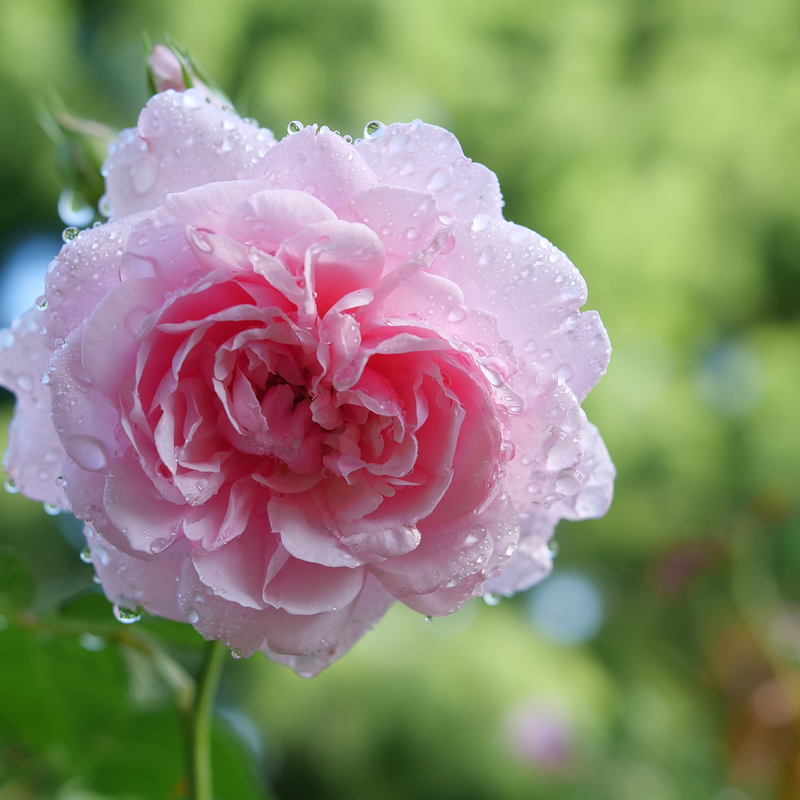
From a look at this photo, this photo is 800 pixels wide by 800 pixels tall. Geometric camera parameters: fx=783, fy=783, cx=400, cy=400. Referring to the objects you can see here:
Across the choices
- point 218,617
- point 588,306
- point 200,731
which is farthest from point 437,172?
point 588,306

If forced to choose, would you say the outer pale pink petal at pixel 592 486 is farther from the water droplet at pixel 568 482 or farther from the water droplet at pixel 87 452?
the water droplet at pixel 87 452

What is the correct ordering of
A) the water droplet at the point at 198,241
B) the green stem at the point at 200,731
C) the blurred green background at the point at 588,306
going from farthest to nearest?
the blurred green background at the point at 588,306 → the green stem at the point at 200,731 → the water droplet at the point at 198,241

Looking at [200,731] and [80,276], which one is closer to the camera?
[80,276]

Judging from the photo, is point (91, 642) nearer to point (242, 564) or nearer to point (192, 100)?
point (242, 564)

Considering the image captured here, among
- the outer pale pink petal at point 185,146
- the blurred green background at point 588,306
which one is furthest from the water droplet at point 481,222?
the blurred green background at point 588,306

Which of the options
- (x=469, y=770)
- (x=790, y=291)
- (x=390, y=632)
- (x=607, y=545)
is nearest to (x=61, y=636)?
(x=390, y=632)

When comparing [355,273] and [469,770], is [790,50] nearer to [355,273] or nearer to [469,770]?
[469,770]
